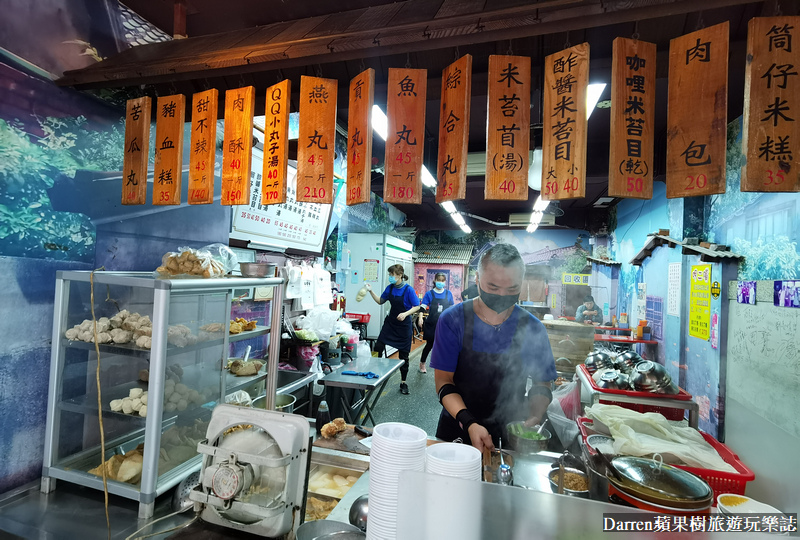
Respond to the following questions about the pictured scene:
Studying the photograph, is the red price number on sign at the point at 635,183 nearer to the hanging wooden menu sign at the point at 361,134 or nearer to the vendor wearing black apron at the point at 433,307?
the hanging wooden menu sign at the point at 361,134

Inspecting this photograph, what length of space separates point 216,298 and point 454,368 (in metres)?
2.36

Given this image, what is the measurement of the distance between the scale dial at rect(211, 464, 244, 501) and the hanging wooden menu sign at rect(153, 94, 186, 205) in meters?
1.83

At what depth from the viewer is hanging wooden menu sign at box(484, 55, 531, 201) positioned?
195cm

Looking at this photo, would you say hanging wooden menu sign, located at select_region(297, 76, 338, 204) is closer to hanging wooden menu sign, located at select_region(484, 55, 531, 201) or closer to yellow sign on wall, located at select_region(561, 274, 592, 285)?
hanging wooden menu sign, located at select_region(484, 55, 531, 201)

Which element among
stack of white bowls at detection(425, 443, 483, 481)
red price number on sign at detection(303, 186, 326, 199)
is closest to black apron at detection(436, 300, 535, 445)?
red price number on sign at detection(303, 186, 326, 199)

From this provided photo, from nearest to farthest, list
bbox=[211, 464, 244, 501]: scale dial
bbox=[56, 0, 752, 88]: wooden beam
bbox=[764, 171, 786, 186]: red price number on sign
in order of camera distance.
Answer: bbox=[211, 464, 244, 501]: scale dial < bbox=[764, 171, 786, 186]: red price number on sign < bbox=[56, 0, 752, 88]: wooden beam

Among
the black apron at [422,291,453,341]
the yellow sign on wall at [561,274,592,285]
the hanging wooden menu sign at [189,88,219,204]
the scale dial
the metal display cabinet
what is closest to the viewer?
the scale dial

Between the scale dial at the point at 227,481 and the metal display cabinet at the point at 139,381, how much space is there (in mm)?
829

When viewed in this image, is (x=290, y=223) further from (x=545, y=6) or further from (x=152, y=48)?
(x=545, y=6)

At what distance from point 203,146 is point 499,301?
2.35 meters

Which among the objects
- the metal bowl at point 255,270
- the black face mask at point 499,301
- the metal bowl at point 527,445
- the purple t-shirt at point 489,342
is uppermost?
the metal bowl at point 255,270

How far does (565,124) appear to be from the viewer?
73.3 inches

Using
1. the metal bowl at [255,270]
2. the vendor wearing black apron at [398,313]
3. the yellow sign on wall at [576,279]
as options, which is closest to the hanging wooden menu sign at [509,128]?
the metal bowl at [255,270]

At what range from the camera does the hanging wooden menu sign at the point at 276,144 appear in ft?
7.84
